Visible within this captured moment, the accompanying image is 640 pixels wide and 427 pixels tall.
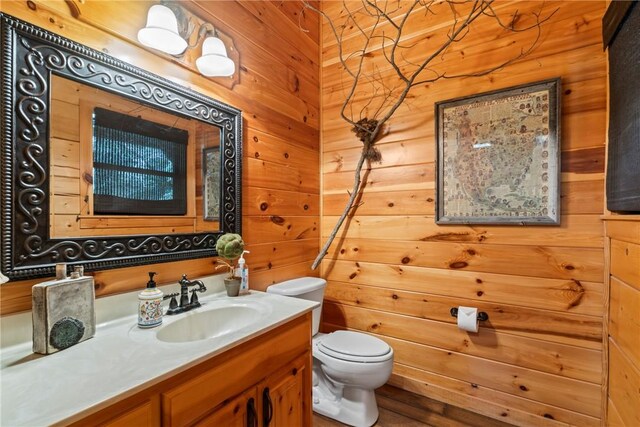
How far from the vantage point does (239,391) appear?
3.14 feet

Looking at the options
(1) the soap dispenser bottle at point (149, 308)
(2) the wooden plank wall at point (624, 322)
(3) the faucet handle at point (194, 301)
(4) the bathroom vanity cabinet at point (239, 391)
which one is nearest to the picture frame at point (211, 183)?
(3) the faucet handle at point (194, 301)

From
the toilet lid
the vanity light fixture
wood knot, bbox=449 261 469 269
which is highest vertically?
the vanity light fixture

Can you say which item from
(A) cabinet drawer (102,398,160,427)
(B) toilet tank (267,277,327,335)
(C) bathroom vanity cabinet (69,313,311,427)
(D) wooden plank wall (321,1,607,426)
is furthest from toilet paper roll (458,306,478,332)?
(A) cabinet drawer (102,398,160,427)

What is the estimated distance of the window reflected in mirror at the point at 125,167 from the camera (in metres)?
0.98

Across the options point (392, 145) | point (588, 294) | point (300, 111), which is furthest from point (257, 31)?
point (588, 294)

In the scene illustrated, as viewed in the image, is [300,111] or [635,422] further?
[300,111]

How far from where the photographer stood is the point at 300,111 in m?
2.13

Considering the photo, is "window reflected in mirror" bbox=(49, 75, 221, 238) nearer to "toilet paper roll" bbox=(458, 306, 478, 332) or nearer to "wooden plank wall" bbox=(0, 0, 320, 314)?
"wooden plank wall" bbox=(0, 0, 320, 314)

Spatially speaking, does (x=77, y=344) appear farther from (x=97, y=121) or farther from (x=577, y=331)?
(x=577, y=331)

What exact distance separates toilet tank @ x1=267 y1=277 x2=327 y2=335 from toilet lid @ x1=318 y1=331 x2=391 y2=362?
0.64 feet

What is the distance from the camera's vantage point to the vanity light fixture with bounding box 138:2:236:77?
1.18 metres

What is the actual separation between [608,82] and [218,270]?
84.8 inches

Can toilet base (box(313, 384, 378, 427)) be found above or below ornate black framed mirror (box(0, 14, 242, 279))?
below

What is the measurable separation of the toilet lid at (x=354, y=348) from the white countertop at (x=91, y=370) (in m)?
0.70
